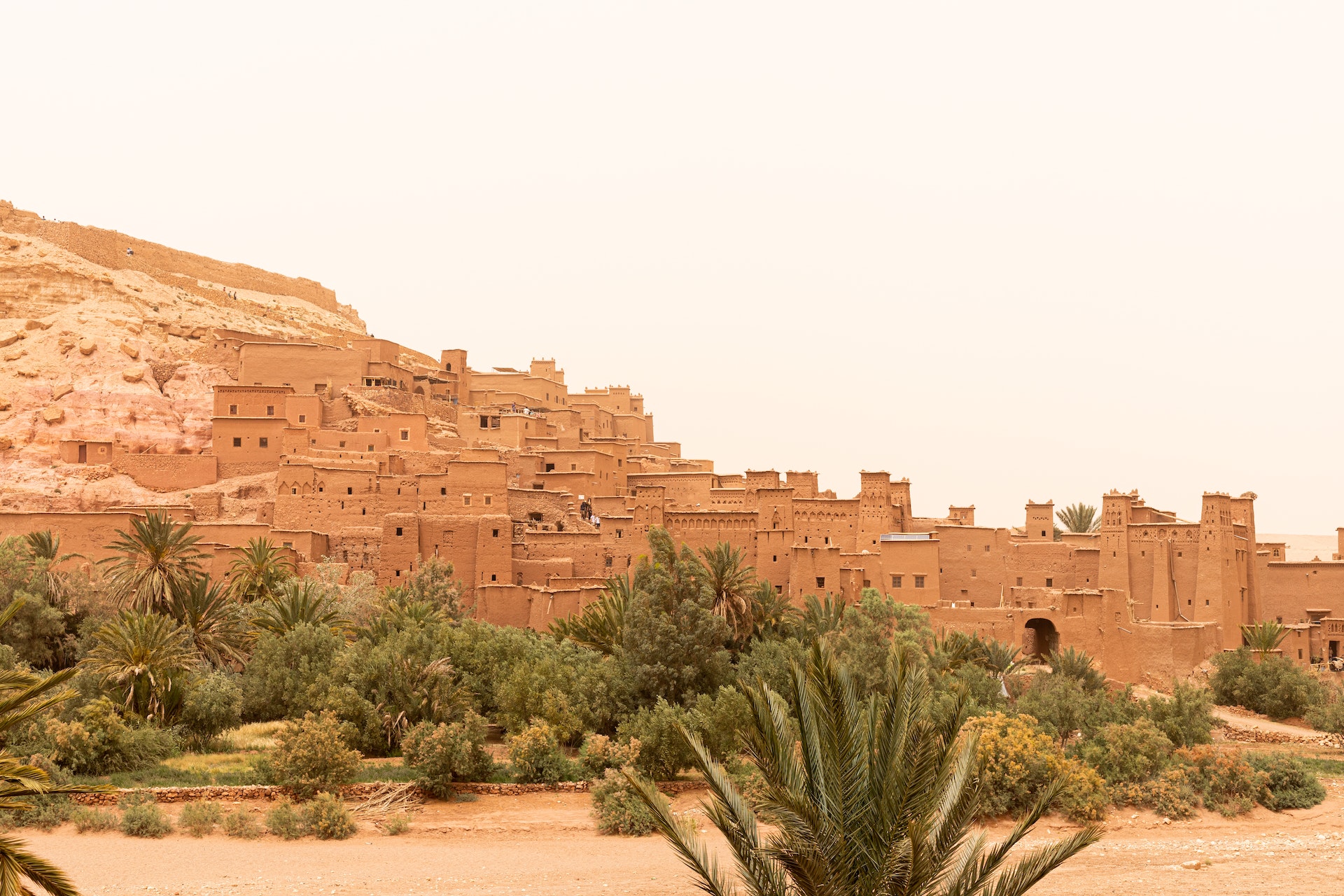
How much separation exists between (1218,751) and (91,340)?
34132 mm

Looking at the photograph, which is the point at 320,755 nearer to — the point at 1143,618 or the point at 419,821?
the point at 419,821

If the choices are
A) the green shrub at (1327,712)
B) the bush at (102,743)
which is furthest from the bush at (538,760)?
the green shrub at (1327,712)

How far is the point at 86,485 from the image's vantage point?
1334 inches

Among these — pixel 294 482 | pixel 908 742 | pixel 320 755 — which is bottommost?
pixel 320 755

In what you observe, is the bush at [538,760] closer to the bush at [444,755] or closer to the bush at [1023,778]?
the bush at [444,755]

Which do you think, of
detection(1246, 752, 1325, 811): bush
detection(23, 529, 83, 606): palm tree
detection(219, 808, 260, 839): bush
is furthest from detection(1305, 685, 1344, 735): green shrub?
detection(23, 529, 83, 606): palm tree

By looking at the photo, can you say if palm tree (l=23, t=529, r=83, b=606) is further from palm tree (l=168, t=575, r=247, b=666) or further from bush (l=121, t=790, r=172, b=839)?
bush (l=121, t=790, r=172, b=839)

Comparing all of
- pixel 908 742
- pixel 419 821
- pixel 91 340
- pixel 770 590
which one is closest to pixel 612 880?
pixel 419 821

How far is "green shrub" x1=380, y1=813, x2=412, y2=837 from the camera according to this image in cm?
1791

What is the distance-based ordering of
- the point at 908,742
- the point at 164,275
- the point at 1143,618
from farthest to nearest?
the point at 164,275 < the point at 1143,618 < the point at 908,742

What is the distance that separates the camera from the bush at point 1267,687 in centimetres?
2873

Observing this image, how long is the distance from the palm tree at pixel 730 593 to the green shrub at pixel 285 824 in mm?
9601

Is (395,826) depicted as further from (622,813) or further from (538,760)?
(622,813)

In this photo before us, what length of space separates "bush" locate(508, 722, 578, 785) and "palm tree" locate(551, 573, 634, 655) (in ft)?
12.5
